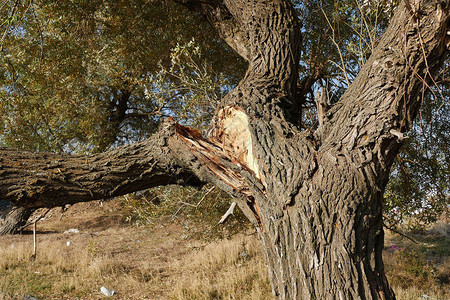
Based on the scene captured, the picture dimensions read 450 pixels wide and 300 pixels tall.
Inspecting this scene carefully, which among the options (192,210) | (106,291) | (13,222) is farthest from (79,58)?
(13,222)

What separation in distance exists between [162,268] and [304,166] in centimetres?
665

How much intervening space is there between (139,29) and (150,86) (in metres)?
1.71

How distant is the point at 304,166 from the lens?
2916 mm

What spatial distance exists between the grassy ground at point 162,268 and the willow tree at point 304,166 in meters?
2.93

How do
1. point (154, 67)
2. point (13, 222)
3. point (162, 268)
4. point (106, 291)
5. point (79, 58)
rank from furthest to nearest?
point (13, 222) < point (154, 67) < point (162, 268) < point (79, 58) < point (106, 291)

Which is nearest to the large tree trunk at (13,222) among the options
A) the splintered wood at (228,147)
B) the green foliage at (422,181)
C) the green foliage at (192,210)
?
the green foliage at (192,210)

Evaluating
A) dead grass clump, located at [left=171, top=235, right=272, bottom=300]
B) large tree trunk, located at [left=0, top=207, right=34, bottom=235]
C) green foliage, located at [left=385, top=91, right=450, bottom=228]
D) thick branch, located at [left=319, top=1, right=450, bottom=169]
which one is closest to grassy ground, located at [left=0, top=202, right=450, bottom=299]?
dead grass clump, located at [left=171, top=235, right=272, bottom=300]

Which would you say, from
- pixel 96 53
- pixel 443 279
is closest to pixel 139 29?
pixel 96 53

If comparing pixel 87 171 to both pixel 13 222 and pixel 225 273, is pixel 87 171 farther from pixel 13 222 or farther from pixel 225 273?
pixel 13 222

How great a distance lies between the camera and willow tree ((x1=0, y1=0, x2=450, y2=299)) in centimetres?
266

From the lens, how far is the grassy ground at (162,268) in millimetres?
6637

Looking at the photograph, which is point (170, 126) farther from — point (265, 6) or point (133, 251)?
point (133, 251)

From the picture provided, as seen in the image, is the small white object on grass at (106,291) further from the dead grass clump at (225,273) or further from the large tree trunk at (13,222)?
the large tree trunk at (13,222)

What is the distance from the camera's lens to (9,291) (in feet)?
21.0
